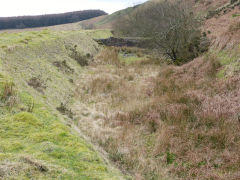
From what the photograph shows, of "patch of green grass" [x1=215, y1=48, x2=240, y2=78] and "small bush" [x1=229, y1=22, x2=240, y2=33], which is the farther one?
"small bush" [x1=229, y1=22, x2=240, y2=33]

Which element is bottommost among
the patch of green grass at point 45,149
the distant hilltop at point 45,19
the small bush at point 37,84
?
the patch of green grass at point 45,149

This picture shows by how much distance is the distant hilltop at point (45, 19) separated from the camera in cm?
11406

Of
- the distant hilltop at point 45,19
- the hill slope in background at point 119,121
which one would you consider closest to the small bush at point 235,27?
the hill slope in background at point 119,121

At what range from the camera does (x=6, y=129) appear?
5473mm

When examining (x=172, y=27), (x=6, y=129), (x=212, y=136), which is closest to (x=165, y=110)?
(x=212, y=136)

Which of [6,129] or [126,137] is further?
[126,137]

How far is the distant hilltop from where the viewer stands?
114m

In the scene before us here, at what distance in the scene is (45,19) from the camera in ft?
434

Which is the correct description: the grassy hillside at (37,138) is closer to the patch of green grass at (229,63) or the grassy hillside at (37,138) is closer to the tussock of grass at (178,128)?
the tussock of grass at (178,128)

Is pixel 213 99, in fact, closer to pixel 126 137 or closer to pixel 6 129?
pixel 126 137

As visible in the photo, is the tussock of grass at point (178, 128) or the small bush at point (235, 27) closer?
the tussock of grass at point (178, 128)

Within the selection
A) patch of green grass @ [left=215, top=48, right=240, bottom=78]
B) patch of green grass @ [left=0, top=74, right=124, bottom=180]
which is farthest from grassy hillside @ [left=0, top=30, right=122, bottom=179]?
patch of green grass @ [left=215, top=48, right=240, bottom=78]

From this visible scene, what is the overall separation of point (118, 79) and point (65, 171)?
→ 1247cm

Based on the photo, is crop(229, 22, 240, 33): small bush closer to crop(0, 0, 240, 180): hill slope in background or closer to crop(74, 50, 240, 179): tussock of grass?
crop(0, 0, 240, 180): hill slope in background
